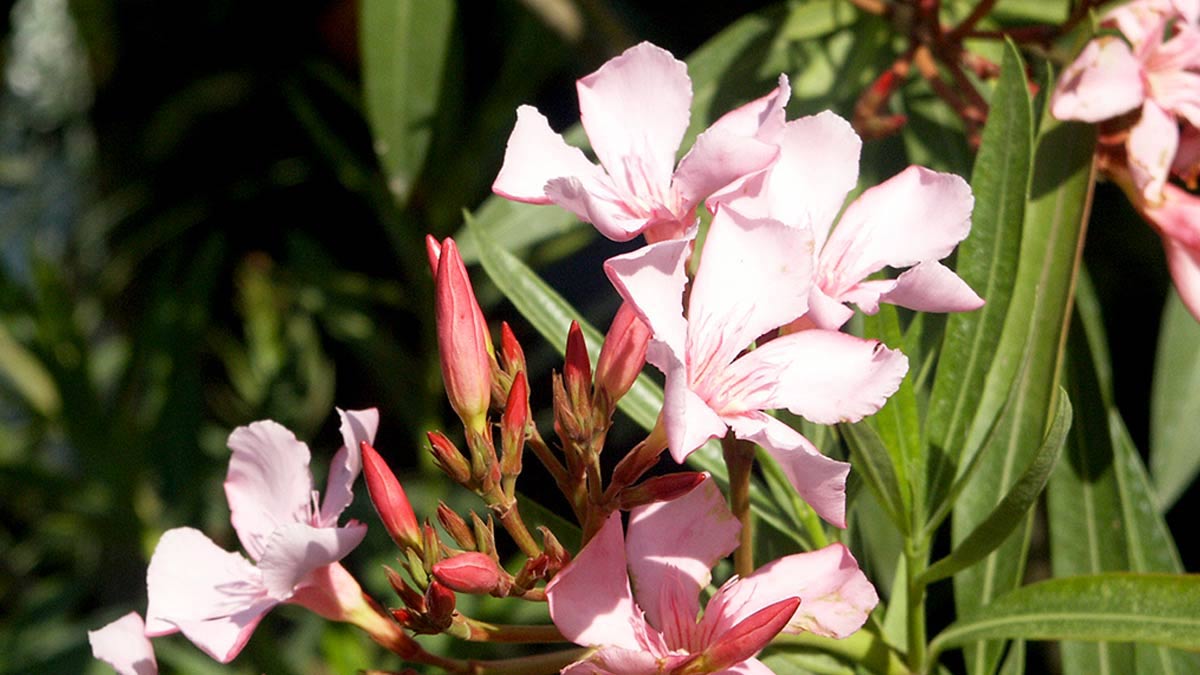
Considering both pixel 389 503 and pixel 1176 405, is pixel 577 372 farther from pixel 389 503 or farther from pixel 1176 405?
pixel 1176 405

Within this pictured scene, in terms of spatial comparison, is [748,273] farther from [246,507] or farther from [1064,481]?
[1064,481]

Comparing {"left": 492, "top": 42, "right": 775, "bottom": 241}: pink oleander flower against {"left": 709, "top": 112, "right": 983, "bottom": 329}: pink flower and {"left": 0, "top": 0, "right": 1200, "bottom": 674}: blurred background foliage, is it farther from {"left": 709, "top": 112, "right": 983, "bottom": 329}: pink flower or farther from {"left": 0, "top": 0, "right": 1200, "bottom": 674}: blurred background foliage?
{"left": 0, "top": 0, "right": 1200, "bottom": 674}: blurred background foliage

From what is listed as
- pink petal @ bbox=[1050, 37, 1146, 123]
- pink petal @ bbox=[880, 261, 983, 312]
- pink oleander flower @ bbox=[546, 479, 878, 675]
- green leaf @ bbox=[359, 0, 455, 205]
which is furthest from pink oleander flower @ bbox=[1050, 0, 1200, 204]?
green leaf @ bbox=[359, 0, 455, 205]

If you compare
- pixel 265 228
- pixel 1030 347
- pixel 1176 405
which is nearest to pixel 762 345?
pixel 1030 347

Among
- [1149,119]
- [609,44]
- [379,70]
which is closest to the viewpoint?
[1149,119]

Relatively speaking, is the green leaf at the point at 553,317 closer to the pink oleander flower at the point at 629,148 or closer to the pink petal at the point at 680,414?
the pink oleander flower at the point at 629,148

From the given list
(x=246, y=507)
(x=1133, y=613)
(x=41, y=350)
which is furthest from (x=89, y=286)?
(x=1133, y=613)
